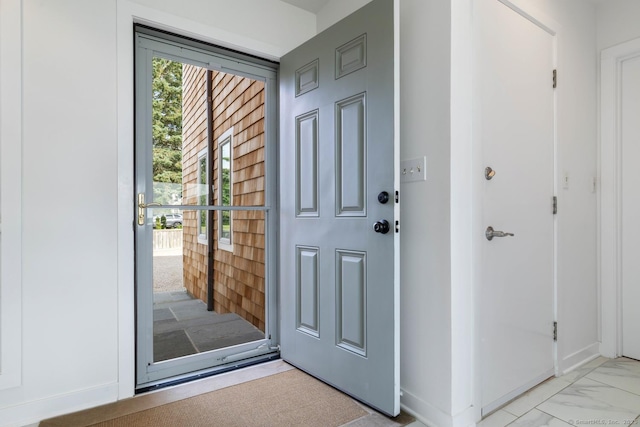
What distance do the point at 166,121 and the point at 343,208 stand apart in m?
1.25

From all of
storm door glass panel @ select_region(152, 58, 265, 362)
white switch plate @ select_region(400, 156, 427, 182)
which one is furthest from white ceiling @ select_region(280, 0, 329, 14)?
white switch plate @ select_region(400, 156, 427, 182)

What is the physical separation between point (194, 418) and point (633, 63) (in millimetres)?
3681

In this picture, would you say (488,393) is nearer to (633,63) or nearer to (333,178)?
(333,178)

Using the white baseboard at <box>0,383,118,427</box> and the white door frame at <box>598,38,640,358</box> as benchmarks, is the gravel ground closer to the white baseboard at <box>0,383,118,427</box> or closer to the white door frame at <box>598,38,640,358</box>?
the white baseboard at <box>0,383,118,427</box>

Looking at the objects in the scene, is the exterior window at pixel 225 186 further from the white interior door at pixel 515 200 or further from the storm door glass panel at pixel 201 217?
the white interior door at pixel 515 200

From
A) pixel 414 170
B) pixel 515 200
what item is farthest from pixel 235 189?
pixel 515 200

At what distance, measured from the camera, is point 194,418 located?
5.75 ft

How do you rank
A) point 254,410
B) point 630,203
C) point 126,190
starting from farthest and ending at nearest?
point 630,203
point 126,190
point 254,410

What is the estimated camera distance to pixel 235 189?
2.52 meters

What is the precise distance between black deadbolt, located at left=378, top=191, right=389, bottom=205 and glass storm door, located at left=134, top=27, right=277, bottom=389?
106cm

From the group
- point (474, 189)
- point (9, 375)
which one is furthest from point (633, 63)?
point (9, 375)

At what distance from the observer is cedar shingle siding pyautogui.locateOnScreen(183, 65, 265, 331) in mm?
2320

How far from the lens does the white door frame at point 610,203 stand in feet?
8.55

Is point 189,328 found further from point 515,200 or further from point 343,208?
point 515,200
